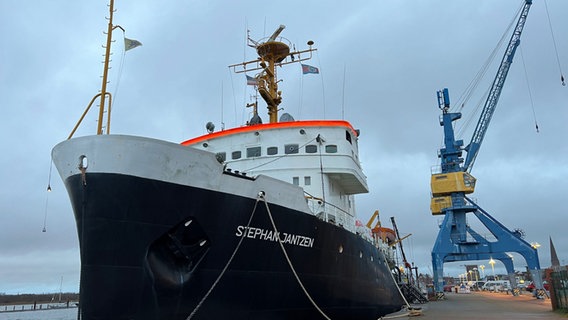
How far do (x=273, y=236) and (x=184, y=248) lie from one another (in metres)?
2.13

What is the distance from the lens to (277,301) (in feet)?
32.1

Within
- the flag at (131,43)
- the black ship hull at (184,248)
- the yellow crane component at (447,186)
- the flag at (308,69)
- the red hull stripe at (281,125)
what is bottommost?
the black ship hull at (184,248)

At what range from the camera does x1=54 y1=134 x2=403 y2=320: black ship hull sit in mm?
7793

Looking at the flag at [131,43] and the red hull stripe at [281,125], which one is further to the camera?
the red hull stripe at [281,125]

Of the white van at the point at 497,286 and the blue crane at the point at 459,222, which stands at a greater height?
the blue crane at the point at 459,222

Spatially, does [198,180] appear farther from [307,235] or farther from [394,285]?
[394,285]

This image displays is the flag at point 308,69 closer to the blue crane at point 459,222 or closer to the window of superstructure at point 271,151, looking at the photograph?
the window of superstructure at point 271,151

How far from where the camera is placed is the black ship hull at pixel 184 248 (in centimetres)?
779

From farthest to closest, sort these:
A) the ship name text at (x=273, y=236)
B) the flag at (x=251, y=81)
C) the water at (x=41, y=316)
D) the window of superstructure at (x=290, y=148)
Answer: the water at (x=41, y=316) < the flag at (x=251, y=81) < the window of superstructure at (x=290, y=148) < the ship name text at (x=273, y=236)

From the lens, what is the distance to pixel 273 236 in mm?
9625

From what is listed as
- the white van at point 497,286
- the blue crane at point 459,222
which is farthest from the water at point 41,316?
the white van at point 497,286

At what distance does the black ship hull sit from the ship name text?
22 mm

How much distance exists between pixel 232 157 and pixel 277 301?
5.94m

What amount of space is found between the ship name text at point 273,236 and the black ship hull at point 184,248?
22 millimetres
